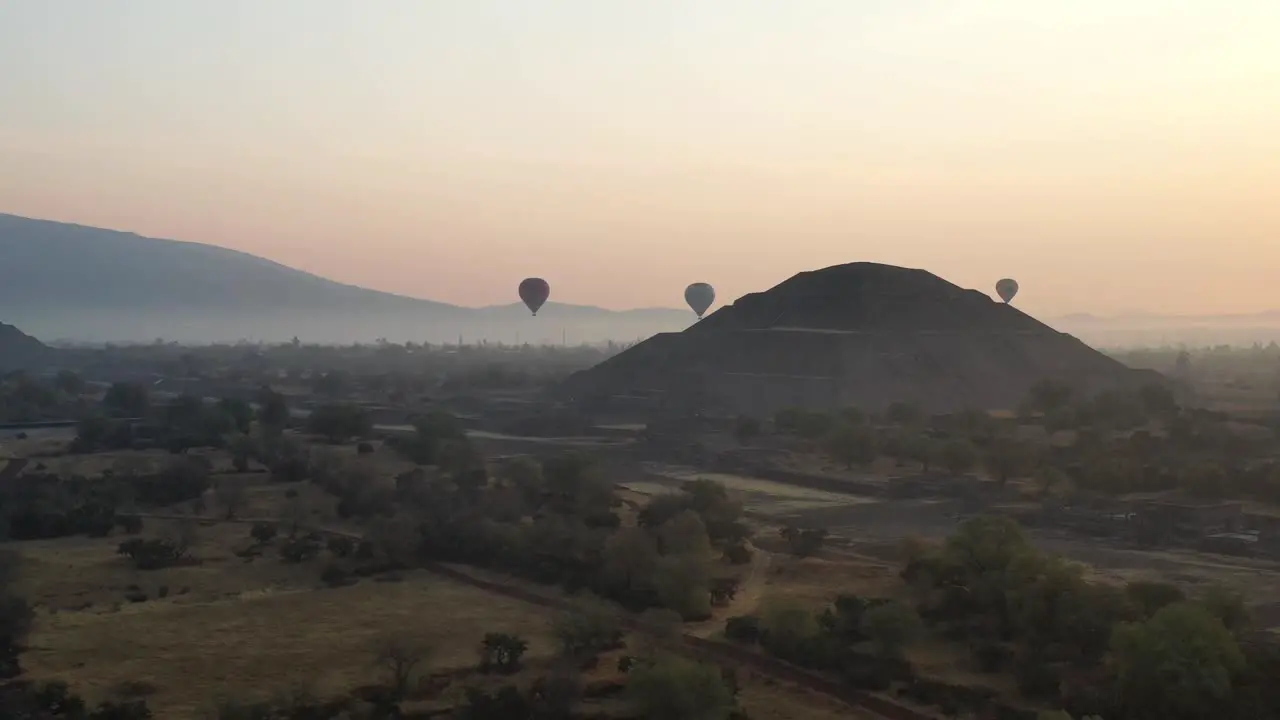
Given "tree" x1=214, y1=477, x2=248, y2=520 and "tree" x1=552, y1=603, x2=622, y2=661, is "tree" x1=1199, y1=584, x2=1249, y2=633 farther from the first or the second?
"tree" x1=214, y1=477, x2=248, y2=520

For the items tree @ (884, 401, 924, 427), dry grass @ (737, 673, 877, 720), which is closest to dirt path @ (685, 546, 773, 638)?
dry grass @ (737, 673, 877, 720)

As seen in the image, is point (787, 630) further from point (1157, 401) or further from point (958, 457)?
point (1157, 401)

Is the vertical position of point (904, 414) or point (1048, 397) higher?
point (1048, 397)

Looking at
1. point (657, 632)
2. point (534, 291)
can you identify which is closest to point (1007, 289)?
point (534, 291)

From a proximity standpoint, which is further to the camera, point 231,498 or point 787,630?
point 231,498

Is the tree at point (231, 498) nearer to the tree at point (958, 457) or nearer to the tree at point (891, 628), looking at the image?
the tree at point (891, 628)

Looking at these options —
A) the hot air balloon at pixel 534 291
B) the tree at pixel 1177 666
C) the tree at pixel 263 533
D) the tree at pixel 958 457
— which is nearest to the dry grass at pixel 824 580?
the tree at pixel 1177 666
